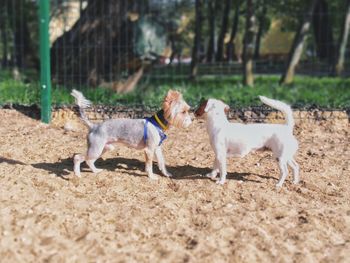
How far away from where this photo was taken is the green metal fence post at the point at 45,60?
6906 mm

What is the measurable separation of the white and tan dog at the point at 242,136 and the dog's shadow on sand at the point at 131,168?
363 millimetres

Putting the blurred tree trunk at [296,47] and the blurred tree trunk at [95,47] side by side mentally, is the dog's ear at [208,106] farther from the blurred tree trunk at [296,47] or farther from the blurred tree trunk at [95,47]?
the blurred tree trunk at [296,47]

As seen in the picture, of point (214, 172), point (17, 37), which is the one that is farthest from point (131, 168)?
point (17, 37)

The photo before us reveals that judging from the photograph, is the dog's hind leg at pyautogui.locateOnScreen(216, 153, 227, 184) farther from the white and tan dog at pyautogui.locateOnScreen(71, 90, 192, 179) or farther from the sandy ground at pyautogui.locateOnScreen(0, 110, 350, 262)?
the white and tan dog at pyautogui.locateOnScreen(71, 90, 192, 179)

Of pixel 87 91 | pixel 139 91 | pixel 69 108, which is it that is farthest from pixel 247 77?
pixel 69 108

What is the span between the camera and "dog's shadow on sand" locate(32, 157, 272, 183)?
5.04 metres

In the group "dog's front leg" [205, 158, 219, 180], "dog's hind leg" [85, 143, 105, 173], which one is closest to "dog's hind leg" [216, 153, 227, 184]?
"dog's front leg" [205, 158, 219, 180]

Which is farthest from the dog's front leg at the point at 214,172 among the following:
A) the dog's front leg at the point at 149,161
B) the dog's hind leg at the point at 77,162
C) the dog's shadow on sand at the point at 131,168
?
the dog's hind leg at the point at 77,162

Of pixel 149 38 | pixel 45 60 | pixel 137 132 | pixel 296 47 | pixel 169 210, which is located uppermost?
pixel 149 38

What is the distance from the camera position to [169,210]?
13.7 feet

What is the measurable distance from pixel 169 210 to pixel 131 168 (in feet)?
3.90

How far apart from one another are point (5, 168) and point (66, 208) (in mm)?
1167

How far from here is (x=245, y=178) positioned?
503cm

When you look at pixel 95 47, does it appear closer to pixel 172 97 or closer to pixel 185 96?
pixel 185 96
